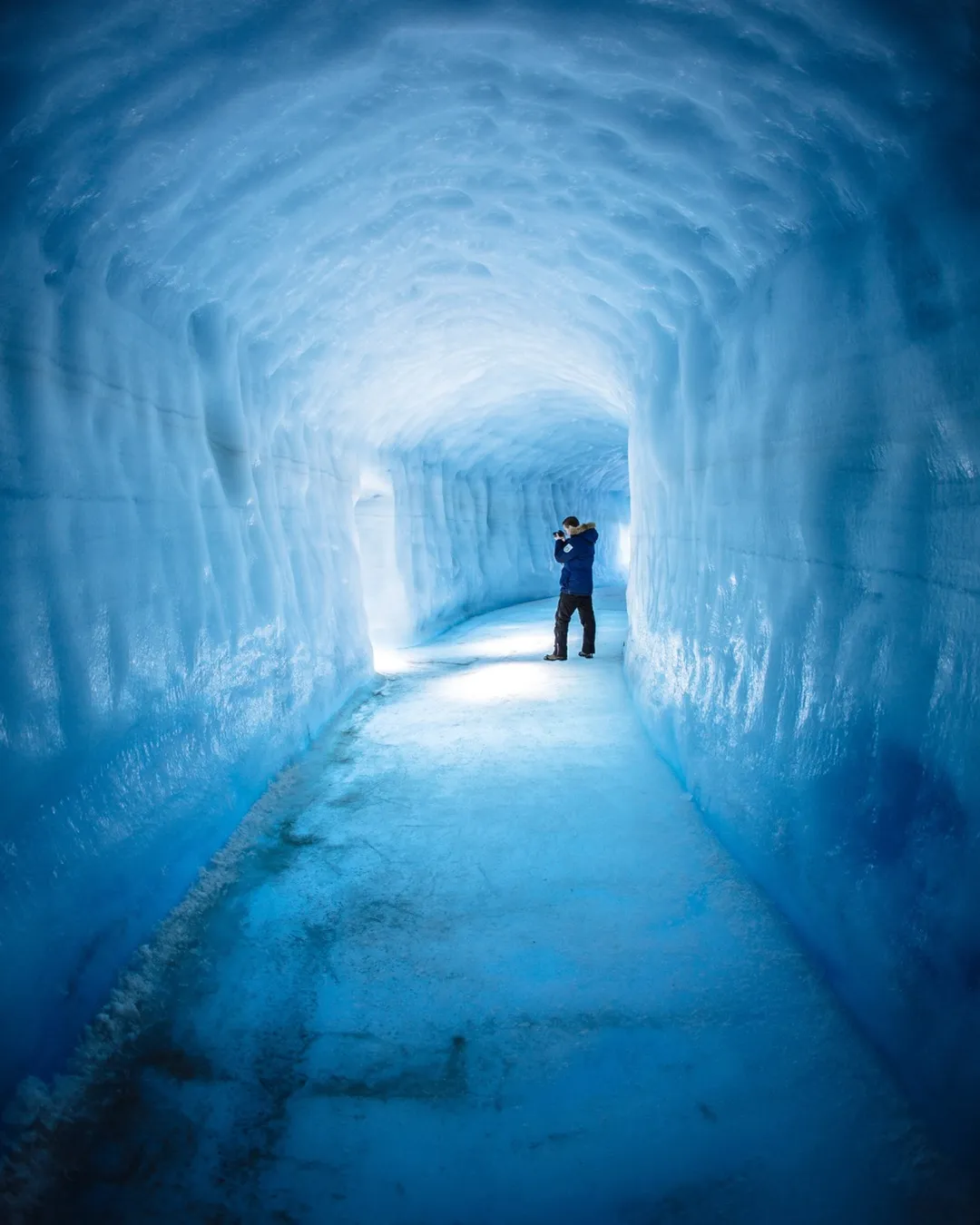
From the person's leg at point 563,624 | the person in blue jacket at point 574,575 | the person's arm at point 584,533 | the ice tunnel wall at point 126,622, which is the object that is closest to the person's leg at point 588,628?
the person in blue jacket at point 574,575

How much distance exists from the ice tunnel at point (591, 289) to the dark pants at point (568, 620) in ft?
10.7

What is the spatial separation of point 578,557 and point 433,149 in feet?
16.5

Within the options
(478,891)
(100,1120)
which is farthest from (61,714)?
(478,891)

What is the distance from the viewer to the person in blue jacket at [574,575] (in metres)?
7.71

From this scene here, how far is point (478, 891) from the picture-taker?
10.1 ft

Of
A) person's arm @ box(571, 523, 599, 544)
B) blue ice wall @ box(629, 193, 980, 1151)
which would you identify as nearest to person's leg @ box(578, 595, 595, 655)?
person's arm @ box(571, 523, 599, 544)

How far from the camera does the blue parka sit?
770cm

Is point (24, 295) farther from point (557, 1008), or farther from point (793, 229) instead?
point (557, 1008)

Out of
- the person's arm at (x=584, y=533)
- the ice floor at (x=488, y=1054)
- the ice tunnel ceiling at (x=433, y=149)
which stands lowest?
the ice floor at (x=488, y=1054)

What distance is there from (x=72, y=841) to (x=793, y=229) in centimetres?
367

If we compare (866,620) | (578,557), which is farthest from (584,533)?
(866,620)

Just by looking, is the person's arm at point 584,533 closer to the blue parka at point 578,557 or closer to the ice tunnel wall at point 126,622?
the blue parka at point 578,557

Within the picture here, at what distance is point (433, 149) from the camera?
3139 mm

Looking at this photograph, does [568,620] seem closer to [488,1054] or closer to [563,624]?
[563,624]
